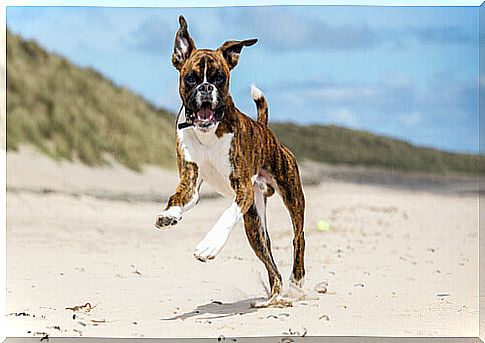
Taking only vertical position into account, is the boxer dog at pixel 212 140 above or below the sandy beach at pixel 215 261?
above

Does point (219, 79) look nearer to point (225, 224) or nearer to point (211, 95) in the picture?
point (211, 95)

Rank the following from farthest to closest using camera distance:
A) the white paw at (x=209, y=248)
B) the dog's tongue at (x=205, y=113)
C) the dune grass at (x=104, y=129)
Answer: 1. the dune grass at (x=104, y=129)
2. the dog's tongue at (x=205, y=113)
3. the white paw at (x=209, y=248)

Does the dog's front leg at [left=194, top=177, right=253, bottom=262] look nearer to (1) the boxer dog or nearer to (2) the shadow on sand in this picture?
(1) the boxer dog

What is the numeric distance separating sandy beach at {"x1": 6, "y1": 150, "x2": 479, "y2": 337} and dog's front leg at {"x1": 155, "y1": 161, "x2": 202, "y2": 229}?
0.93 metres

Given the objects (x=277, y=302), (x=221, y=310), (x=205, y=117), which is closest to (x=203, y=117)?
(x=205, y=117)

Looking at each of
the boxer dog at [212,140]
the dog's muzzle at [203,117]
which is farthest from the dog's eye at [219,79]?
the dog's muzzle at [203,117]

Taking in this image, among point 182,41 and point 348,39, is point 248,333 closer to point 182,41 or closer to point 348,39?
point 182,41

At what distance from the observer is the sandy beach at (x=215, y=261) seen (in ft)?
15.5

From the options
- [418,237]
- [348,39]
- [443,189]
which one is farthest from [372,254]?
[348,39]

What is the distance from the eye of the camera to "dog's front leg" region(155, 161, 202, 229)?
361 cm

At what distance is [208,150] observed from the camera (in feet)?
13.0

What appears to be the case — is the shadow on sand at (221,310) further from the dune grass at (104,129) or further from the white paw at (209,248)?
the dune grass at (104,129)

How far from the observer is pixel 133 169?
773cm

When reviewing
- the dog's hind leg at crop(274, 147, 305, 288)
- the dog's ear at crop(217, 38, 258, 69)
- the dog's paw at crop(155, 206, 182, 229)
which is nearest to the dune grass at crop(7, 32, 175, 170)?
the dog's hind leg at crop(274, 147, 305, 288)
